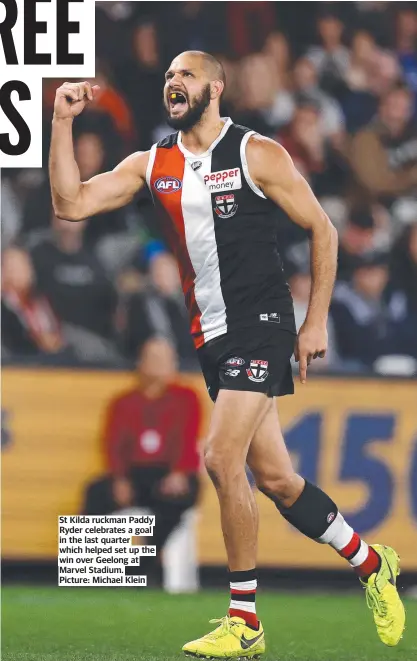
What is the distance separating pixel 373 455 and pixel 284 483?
3829 millimetres

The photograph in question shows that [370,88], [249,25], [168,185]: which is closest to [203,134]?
[168,185]

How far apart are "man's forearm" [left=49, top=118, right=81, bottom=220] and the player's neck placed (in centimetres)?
57

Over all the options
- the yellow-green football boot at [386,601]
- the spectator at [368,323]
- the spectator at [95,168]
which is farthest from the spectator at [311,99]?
the yellow-green football boot at [386,601]

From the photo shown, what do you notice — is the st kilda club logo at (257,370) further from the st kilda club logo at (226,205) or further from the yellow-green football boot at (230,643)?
the yellow-green football boot at (230,643)

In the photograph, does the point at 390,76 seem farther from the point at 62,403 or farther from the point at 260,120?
the point at 62,403

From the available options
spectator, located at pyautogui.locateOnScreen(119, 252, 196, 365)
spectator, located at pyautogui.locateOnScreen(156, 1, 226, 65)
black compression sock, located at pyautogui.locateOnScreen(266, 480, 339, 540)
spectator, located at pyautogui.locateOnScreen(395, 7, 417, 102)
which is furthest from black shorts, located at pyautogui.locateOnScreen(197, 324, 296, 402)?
spectator, located at pyautogui.locateOnScreen(395, 7, 417, 102)

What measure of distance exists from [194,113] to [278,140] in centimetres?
671

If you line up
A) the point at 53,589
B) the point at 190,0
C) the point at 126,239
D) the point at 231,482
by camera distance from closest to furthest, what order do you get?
the point at 231,482
the point at 53,589
the point at 126,239
the point at 190,0

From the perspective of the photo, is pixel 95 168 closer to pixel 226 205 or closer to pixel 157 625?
pixel 157 625

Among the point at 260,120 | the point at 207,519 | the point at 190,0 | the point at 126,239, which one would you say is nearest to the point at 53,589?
the point at 207,519

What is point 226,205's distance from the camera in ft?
20.5

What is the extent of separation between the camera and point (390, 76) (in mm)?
13812

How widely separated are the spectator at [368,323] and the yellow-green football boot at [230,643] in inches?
193

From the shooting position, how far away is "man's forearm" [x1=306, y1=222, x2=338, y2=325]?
6.29 metres
